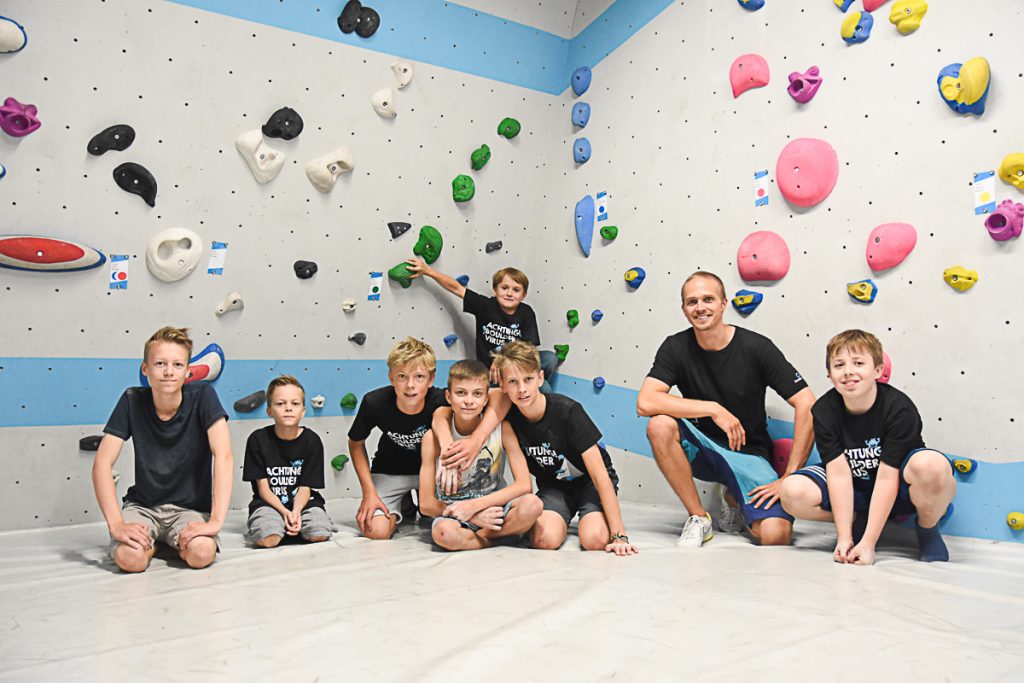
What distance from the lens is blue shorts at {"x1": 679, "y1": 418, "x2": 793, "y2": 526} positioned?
2.54 meters

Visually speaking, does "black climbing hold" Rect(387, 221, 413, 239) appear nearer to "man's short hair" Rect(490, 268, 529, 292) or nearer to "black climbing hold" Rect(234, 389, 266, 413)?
"man's short hair" Rect(490, 268, 529, 292)

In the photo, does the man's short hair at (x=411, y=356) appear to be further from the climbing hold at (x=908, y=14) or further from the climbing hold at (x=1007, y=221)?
the climbing hold at (x=908, y=14)

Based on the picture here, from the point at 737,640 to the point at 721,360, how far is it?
1.27 m

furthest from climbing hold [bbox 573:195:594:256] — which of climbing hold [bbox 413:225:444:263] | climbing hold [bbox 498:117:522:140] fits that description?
climbing hold [bbox 413:225:444:263]

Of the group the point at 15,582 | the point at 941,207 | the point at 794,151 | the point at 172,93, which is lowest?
the point at 15,582

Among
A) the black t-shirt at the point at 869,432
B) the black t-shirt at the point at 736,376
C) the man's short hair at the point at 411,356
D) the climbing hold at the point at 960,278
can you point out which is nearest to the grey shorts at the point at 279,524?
the man's short hair at the point at 411,356

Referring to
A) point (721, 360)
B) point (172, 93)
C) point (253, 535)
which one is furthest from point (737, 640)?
point (172, 93)

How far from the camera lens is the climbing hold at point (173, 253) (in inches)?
117

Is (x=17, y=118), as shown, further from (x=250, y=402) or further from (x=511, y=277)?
(x=511, y=277)

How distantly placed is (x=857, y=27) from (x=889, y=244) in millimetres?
760

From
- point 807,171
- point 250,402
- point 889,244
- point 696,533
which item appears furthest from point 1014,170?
point 250,402

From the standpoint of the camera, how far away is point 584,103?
149 inches

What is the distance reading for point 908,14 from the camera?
2.56m

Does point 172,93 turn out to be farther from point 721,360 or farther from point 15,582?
point 721,360
